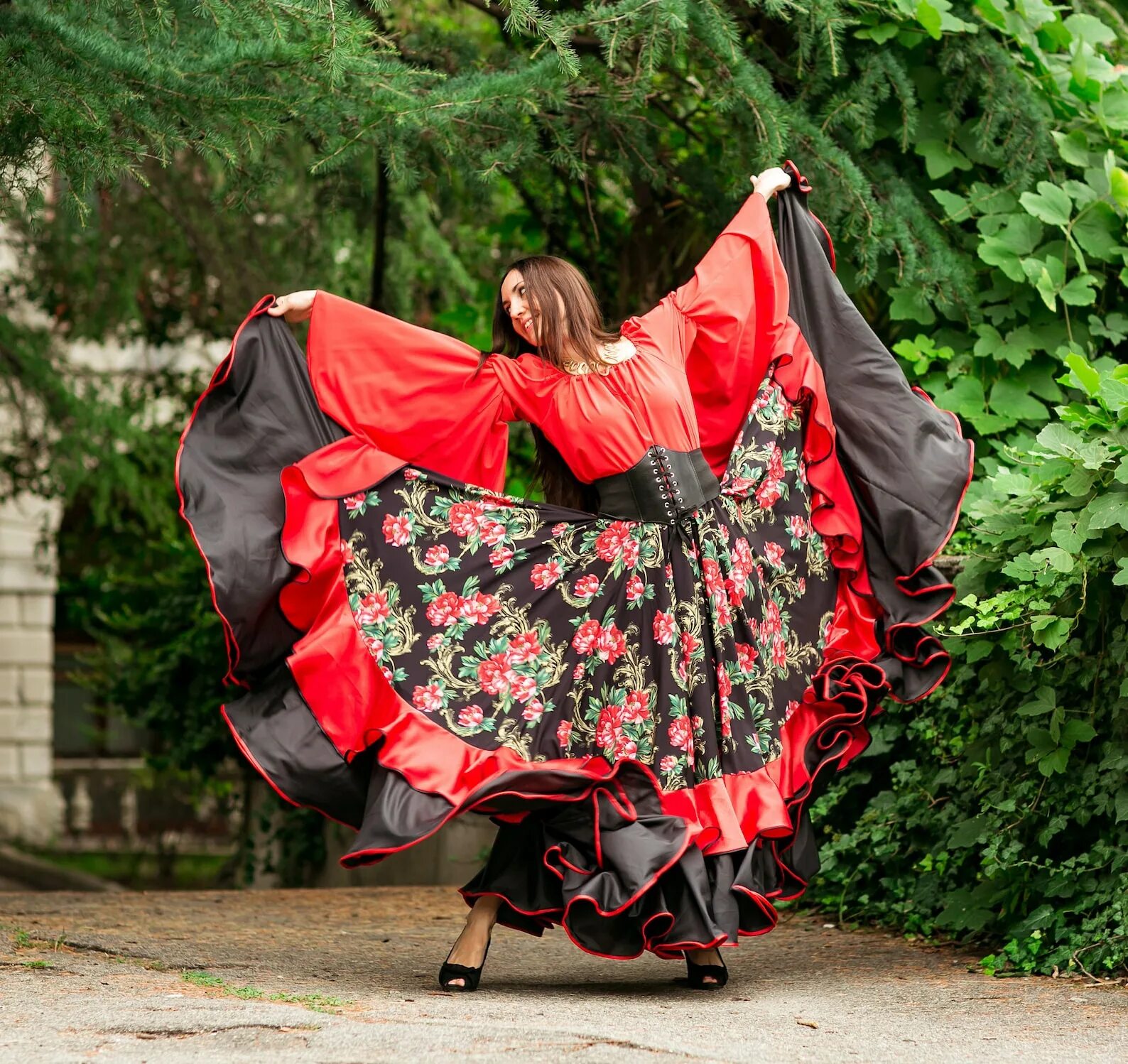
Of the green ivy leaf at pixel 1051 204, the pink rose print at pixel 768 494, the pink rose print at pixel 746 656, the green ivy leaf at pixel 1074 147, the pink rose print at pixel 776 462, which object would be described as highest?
the green ivy leaf at pixel 1074 147

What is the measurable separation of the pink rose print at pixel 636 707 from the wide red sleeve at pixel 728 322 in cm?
83

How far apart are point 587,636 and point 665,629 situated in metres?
0.21

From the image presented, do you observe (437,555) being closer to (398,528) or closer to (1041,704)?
(398,528)

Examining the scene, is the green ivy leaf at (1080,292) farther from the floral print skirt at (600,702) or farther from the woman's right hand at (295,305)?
the woman's right hand at (295,305)

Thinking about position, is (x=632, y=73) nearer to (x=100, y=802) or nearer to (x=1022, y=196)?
(x=1022, y=196)

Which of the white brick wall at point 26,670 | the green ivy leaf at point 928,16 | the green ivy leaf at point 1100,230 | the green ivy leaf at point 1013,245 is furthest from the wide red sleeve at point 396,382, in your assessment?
the white brick wall at point 26,670

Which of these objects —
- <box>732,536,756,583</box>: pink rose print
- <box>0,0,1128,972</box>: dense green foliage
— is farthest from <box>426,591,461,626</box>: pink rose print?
<box>0,0,1128,972</box>: dense green foliage

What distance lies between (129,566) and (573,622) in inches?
268

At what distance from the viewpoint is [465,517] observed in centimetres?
396

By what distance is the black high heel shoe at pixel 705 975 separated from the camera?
379 cm

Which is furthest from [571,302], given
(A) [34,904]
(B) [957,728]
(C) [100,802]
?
(C) [100,802]

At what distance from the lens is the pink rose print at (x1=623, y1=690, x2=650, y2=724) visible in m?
3.72

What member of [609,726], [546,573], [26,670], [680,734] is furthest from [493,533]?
[26,670]

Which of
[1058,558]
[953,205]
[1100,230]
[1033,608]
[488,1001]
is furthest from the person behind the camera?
[953,205]
